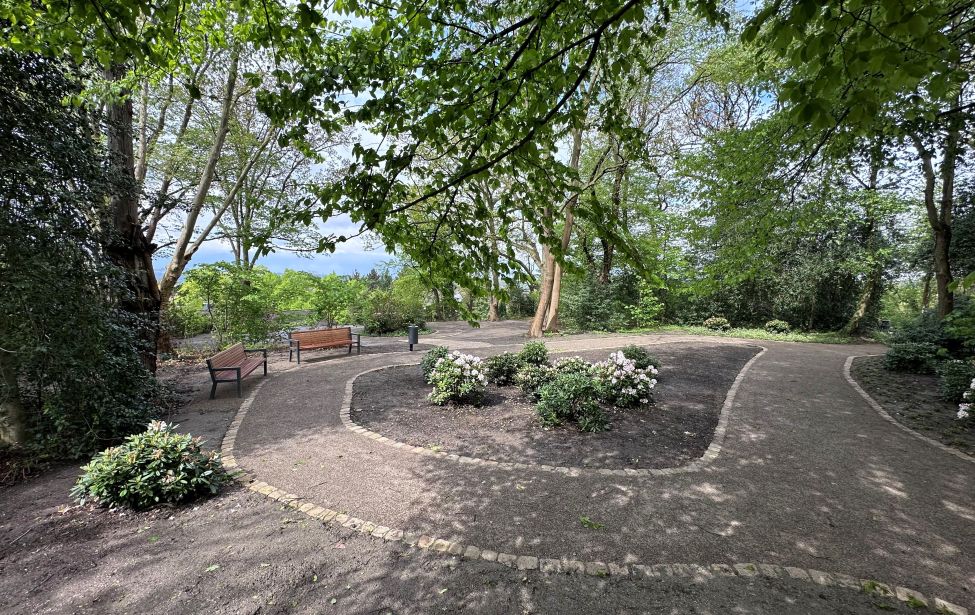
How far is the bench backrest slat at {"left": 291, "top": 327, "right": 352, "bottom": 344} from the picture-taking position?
1005cm

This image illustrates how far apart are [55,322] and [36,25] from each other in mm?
2949

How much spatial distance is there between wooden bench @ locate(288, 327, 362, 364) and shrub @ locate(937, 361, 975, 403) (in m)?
12.1

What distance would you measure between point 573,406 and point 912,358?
8.62 metres

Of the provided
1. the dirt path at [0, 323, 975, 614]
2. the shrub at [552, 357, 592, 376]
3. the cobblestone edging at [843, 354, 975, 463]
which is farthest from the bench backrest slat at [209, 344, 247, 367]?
the cobblestone edging at [843, 354, 975, 463]

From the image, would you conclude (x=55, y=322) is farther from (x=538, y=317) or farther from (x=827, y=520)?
(x=538, y=317)

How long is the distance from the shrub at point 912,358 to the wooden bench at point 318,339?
42.7 feet

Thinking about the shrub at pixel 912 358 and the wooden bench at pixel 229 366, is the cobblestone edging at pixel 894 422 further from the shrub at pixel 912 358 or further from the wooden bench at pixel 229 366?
the wooden bench at pixel 229 366

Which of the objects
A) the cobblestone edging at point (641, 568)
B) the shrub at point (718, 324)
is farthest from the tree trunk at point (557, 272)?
the cobblestone edging at point (641, 568)

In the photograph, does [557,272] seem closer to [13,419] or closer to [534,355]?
[534,355]

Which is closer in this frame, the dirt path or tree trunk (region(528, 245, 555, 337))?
the dirt path

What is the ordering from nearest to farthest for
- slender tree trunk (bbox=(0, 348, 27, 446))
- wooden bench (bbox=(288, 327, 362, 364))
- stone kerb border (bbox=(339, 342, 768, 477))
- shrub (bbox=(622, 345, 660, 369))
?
stone kerb border (bbox=(339, 342, 768, 477)), slender tree trunk (bbox=(0, 348, 27, 446)), shrub (bbox=(622, 345, 660, 369)), wooden bench (bbox=(288, 327, 362, 364))

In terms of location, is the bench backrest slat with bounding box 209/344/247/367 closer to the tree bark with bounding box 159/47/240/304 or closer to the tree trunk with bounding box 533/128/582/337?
the tree bark with bounding box 159/47/240/304

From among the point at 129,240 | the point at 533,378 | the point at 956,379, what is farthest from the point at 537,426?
the point at 129,240

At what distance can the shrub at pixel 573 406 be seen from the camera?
508 centimetres
